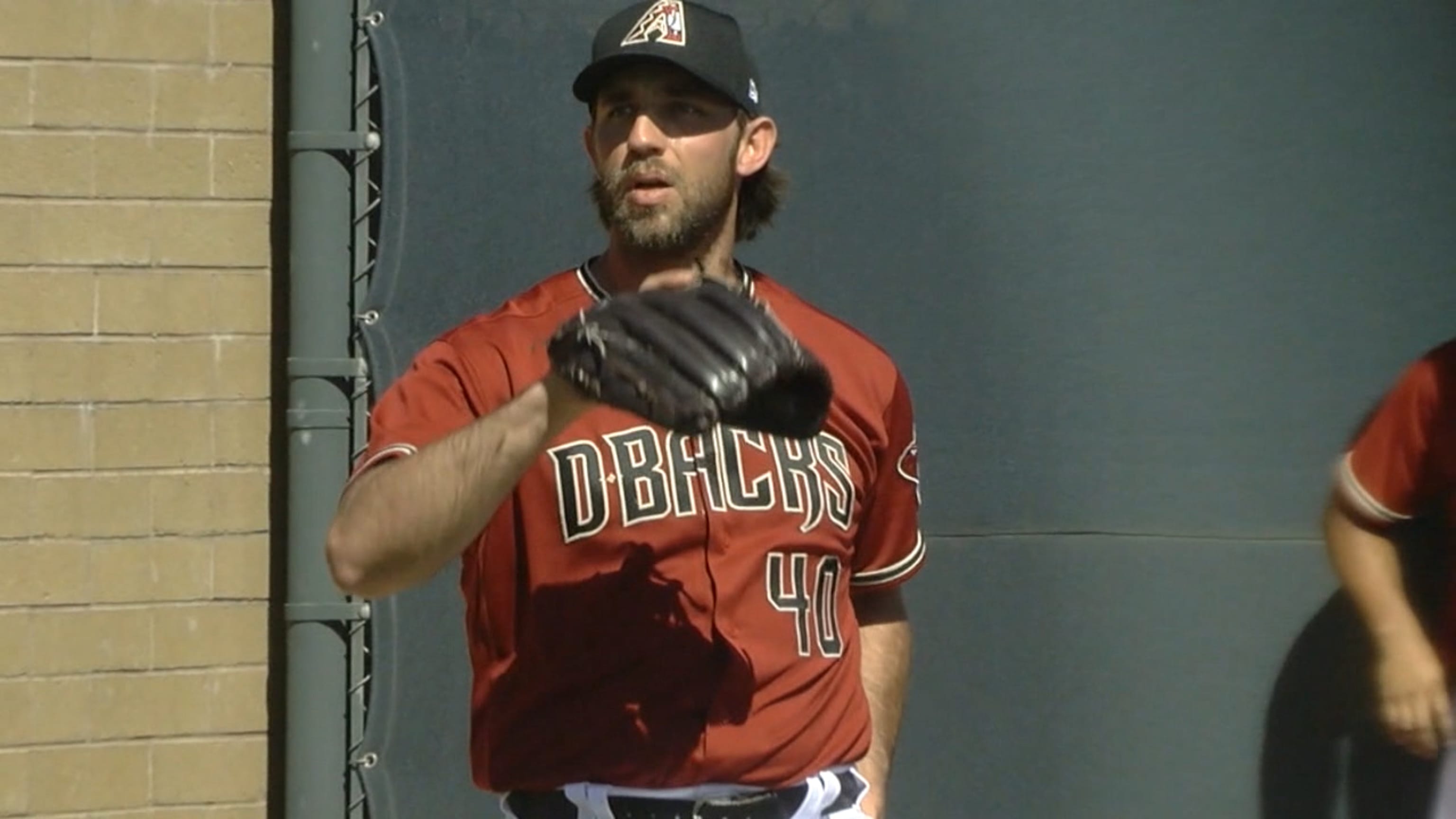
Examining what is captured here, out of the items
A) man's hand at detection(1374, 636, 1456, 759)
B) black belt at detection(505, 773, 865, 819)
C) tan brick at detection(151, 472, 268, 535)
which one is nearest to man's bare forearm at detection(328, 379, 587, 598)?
black belt at detection(505, 773, 865, 819)

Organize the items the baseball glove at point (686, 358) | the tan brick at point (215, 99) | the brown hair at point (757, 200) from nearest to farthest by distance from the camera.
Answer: the baseball glove at point (686, 358)
the brown hair at point (757, 200)
the tan brick at point (215, 99)

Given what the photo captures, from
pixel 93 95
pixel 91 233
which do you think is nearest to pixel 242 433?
pixel 91 233

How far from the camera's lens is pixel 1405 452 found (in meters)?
4.25

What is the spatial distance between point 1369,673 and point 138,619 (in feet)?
8.54

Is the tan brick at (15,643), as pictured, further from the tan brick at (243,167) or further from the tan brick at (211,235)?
the tan brick at (243,167)

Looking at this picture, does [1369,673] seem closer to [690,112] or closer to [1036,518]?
[1036,518]

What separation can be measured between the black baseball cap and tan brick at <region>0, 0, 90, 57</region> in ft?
4.62

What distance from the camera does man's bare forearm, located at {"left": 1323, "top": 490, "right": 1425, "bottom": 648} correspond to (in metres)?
4.26

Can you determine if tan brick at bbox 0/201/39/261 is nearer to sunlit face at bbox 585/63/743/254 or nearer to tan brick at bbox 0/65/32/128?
tan brick at bbox 0/65/32/128

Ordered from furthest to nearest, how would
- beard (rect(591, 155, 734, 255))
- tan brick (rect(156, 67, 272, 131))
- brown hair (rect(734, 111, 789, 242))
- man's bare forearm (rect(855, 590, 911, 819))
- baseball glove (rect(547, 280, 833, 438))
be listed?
1. tan brick (rect(156, 67, 272, 131))
2. brown hair (rect(734, 111, 789, 242))
3. man's bare forearm (rect(855, 590, 911, 819))
4. beard (rect(591, 155, 734, 255))
5. baseball glove (rect(547, 280, 833, 438))

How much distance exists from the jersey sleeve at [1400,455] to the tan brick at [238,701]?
2182 millimetres

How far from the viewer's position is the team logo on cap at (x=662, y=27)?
3062 millimetres

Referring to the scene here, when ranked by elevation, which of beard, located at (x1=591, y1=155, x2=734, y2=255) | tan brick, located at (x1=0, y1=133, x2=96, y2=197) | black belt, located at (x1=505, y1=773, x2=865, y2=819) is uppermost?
tan brick, located at (x1=0, y1=133, x2=96, y2=197)

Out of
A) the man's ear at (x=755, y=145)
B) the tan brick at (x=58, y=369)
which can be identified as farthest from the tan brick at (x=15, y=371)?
the man's ear at (x=755, y=145)
